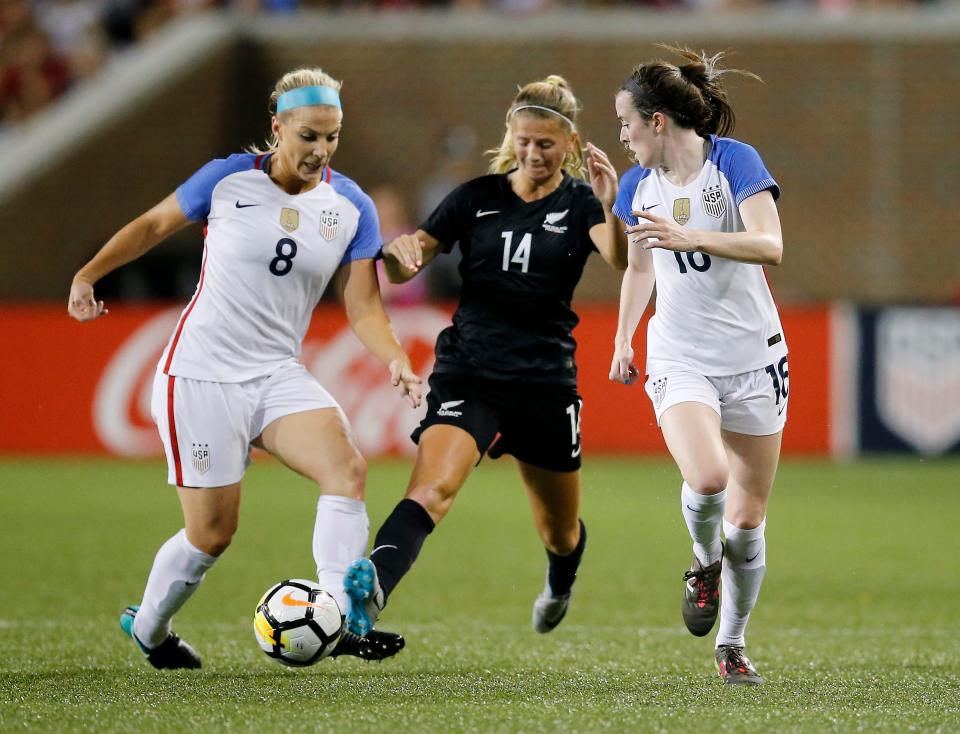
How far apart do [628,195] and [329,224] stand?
1.15 meters

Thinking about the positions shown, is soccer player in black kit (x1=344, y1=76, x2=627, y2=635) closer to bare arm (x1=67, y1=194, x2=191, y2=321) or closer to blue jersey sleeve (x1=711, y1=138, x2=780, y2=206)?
blue jersey sleeve (x1=711, y1=138, x2=780, y2=206)

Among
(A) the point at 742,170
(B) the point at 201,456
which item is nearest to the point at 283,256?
(B) the point at 201,456

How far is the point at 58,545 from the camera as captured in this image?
9.65 meters

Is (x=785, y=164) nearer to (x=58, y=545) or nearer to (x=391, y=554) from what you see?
(x=58, y=545)

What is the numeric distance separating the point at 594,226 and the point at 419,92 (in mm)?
12866

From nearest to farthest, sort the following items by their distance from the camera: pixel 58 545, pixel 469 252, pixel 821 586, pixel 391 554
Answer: pixel 391 554
pixel 469 252
pixel 821 586
pixel 58 545

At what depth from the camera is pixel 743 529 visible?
5676 mm

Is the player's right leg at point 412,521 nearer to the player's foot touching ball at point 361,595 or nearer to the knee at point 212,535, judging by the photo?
the player's foot touching ball at point 361,595

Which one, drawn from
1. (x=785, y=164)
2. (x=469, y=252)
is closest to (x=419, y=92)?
(x=785, y=164)

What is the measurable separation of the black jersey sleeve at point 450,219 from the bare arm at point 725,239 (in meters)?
1.14

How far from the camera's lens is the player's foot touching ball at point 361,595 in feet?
16.8

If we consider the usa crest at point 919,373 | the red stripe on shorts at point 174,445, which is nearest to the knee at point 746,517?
the red stripe on shorts at point 174,445

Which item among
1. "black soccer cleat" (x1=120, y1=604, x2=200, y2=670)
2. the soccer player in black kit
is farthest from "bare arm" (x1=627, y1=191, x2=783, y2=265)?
"black soccer cleat" (x1=120, y1=604, x2=200, y2=670)

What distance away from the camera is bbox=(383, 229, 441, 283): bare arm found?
5.95 metres
